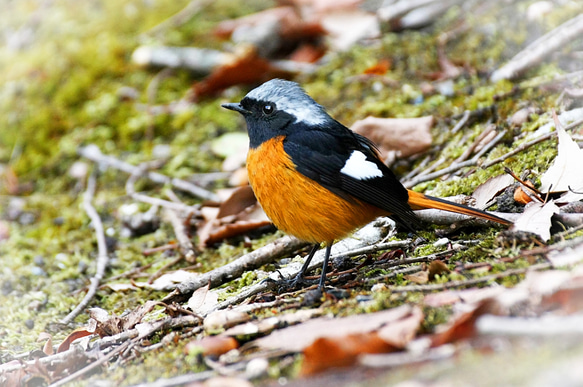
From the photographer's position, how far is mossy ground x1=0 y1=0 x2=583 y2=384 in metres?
4.04

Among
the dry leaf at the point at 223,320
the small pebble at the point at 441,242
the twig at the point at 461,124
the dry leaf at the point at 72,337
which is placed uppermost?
the twig at the point at 461,124

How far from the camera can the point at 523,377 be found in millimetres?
1782

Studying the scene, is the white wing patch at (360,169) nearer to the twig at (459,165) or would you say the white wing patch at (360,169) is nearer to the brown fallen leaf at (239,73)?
the twig at (459,165)

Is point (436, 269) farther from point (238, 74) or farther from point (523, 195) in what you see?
point (238, 74)

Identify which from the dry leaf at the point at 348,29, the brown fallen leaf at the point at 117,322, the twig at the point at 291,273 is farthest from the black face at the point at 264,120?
the dry leaf at the point at 348,29

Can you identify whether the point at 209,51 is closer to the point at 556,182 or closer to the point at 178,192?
the point at 178,192

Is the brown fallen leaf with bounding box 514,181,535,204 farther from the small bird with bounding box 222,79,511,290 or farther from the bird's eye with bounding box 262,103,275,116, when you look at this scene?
the bird's eye with bounding box 262,103,275,116

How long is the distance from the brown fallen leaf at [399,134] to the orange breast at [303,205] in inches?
51.0

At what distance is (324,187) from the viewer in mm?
3572

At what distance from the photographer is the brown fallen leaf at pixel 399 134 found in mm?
4777

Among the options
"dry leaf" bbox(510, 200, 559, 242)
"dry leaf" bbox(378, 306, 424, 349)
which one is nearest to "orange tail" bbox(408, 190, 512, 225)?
"dry leaf" bbox(510, 200, 559, 242)

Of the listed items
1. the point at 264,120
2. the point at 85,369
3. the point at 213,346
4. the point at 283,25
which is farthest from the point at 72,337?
the point at 283,25

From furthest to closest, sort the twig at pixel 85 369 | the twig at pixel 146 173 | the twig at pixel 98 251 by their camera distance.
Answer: the twig at pixel 146 173 → the twig at pixel 98 251 → the twig at pixel 85 369

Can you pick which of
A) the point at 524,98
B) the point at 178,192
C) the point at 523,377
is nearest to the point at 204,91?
the point at 178,192
